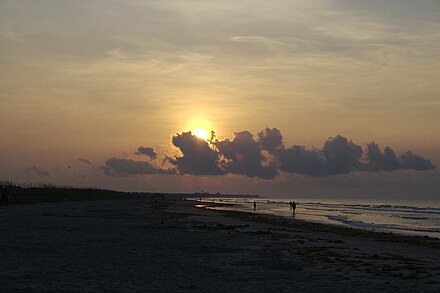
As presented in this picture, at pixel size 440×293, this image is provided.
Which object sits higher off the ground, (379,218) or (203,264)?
(203,264)

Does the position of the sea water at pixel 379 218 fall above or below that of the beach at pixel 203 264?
below

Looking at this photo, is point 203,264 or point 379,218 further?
point 379,218

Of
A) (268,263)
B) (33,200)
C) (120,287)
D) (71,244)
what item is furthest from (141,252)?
(33,200)

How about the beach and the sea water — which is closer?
the beach

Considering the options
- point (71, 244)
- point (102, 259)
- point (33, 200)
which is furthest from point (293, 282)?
point (33, 200)

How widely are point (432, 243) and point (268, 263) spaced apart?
56.1ft

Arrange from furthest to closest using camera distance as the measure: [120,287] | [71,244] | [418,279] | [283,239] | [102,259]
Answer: [283,239], [71,244], [102,259], [418,279], [120,287]

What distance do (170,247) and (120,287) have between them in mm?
10622

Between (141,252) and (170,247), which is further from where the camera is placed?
(170,247)

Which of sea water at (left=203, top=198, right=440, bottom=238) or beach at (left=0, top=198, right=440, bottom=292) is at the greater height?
beach at (left=0, top=198, right=440, bottom=292)

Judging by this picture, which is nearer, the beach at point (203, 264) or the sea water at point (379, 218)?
the beach at point (203, 264)

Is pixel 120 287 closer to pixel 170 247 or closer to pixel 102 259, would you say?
pixel 102 259

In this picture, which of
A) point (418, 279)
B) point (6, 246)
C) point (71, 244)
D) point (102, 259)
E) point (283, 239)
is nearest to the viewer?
point (418, 279)

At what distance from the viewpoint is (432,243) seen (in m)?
32.6
